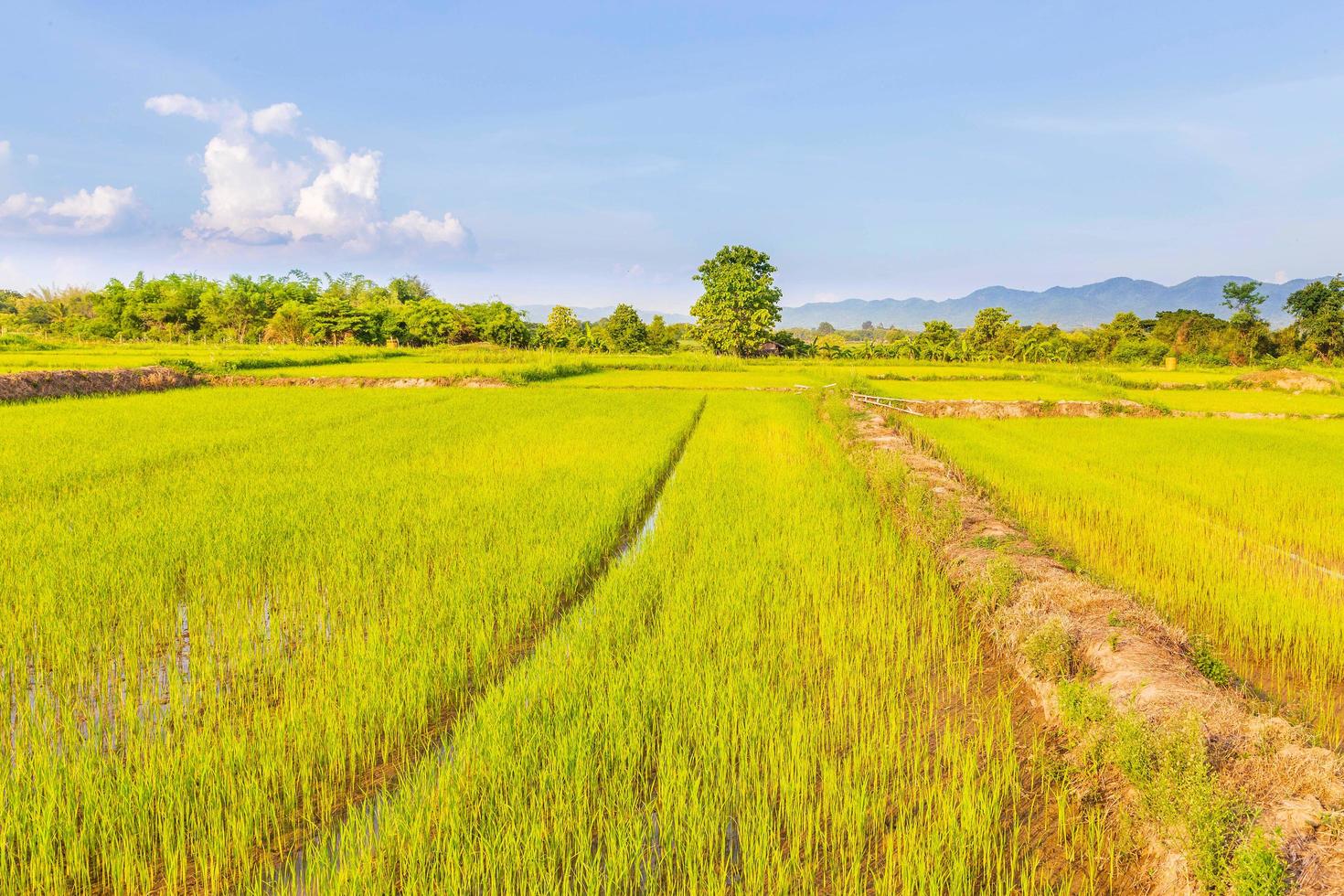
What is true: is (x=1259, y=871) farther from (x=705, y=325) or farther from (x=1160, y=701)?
(x=705, y=325)

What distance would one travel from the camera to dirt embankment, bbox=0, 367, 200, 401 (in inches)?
512

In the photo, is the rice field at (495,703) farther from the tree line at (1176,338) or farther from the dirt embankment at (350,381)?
the tree line at (1176,338)

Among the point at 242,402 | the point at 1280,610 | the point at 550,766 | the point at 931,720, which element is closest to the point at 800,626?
the point at 931,720

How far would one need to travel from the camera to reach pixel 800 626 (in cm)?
353

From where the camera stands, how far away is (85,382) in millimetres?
14539

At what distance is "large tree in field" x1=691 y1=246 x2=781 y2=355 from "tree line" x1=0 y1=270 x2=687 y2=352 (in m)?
10.6

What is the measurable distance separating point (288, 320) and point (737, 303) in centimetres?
3224

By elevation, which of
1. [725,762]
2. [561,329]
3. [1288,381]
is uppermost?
[561,329]

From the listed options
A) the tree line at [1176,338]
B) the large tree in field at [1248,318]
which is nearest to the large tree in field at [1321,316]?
the tree line at [1176,338]

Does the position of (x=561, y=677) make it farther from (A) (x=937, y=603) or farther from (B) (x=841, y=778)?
(A) (x=937, y=603)

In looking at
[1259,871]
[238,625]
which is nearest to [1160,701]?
[1259,871]

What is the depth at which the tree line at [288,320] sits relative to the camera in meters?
44.1

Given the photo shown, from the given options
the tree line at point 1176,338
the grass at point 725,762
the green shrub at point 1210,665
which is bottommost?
the grass at point 725,762

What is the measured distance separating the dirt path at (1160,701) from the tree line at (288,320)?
4657 cm
